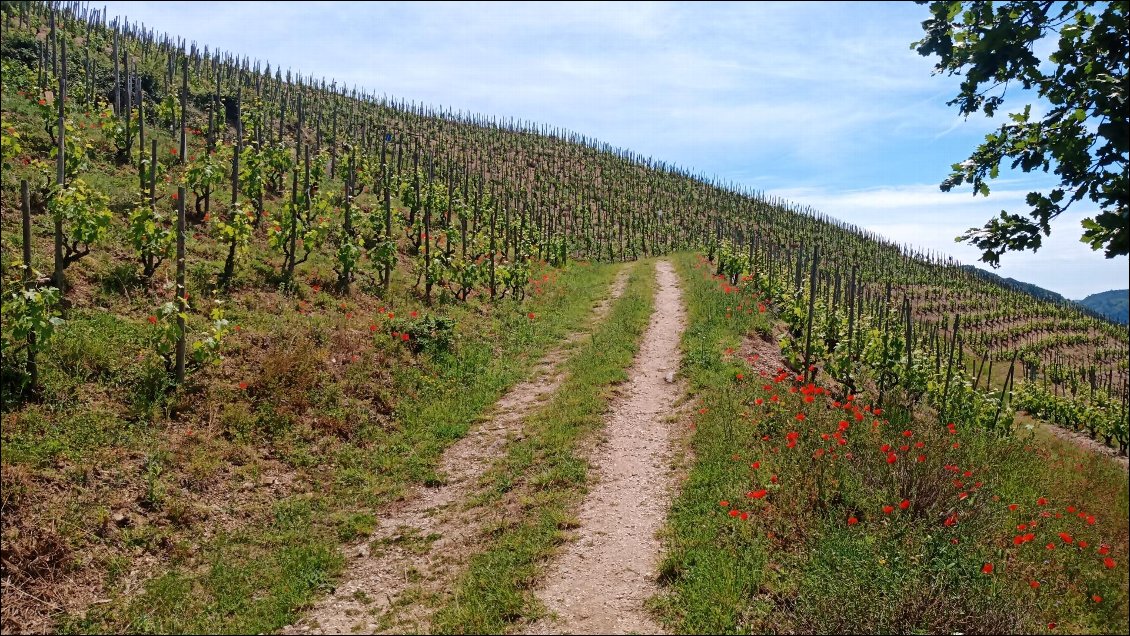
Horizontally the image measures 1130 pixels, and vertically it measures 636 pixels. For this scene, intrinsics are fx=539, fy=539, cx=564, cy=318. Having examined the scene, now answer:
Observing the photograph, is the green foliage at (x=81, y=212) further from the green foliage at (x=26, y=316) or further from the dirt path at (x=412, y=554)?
the dirt path at (x=412, y=554)

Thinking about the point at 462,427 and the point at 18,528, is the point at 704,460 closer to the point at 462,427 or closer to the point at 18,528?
the point at 462,427

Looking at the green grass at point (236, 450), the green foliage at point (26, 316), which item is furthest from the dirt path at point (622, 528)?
the green foliage at point (26, 316)

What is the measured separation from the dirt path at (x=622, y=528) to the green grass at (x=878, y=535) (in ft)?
0.99

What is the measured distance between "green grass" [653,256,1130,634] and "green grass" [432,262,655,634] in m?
1.40

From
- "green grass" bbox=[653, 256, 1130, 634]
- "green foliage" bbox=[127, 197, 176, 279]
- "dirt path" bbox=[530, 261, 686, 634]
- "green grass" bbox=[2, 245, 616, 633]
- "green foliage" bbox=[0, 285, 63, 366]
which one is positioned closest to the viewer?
"green grass" bbox=[653, 256, 1130, 634]

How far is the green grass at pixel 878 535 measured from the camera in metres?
4.70

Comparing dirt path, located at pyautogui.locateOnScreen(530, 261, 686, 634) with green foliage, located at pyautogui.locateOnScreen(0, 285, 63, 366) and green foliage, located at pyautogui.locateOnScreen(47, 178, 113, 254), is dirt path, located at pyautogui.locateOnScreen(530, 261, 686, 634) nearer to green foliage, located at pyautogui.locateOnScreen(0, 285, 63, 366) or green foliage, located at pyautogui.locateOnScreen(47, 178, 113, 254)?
green foliage, located at pyautogui.locateOnScreen(0, 285, 63, 366)

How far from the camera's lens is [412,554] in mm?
6371

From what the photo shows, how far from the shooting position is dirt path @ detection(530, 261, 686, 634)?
16.6 ft

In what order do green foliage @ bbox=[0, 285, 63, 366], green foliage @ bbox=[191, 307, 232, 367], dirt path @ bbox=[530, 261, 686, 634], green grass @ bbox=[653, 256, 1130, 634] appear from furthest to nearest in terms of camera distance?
green foliage @ bbox=[191, 307, 232, 367] → green foliage @ bbox=[0, 285, 63, 366] → dirt path @ bbox=[530, 261, 686, 634] → green grass @ bbox=[653, 256, 1130, 634]

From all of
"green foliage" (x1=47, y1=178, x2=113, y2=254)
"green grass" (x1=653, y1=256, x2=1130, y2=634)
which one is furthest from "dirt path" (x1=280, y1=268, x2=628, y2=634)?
"green foliage" (x1=47, y1=178, x2=113, y2=254)

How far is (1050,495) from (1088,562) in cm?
216

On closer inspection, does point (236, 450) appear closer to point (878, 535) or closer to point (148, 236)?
point (148, 236)

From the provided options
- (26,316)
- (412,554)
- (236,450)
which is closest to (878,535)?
(412,554)
